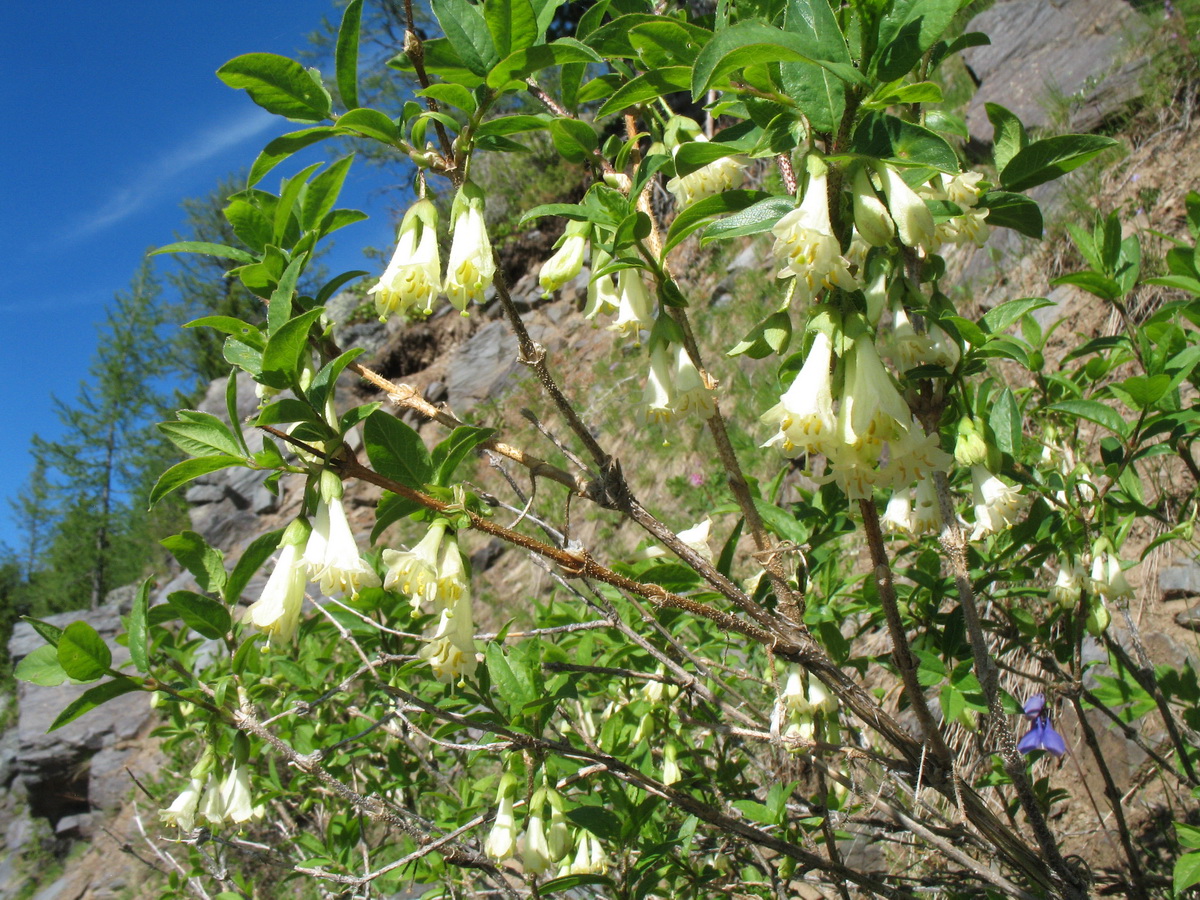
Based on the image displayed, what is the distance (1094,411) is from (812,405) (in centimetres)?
90

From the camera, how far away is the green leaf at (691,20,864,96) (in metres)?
0.71

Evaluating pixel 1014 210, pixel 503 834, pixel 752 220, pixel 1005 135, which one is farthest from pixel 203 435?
pixel 1005 135

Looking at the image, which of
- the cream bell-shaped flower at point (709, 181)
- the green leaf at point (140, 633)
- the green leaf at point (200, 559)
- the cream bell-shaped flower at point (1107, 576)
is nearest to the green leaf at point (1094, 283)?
the cream bell-shaped flower at point (1107, 576)

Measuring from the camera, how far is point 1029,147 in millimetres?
926

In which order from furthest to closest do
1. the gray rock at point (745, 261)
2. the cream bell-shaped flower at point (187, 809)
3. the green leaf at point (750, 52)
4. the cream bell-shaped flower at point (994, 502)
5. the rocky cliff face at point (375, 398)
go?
the gray rock at point (745, 261) → the rocky cliff face at point (375, 398) → the cream bell-shaped flower at point (187, 809) → the cream bell-shaped flower at point (994, 502) → the green leaf at point (750, 52)

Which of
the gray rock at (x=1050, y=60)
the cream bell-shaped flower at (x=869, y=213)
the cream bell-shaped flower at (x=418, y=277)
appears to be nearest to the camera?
the cream bell-shaped flower at (x=869, y=213)

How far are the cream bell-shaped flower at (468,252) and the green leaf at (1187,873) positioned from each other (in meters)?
1.61

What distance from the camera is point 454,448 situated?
0.99 m

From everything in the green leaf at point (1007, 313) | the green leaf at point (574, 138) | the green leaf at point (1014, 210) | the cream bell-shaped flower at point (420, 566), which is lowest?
the cream bell-shaped flower at point (420, 566)

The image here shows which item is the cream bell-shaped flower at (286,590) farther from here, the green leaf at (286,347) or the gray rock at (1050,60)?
the gray rock at (1050,60)

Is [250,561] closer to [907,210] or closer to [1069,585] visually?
[907,210]

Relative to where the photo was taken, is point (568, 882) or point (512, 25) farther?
point (568, 882)

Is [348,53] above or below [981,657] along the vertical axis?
above

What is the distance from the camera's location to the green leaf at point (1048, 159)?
903mm
